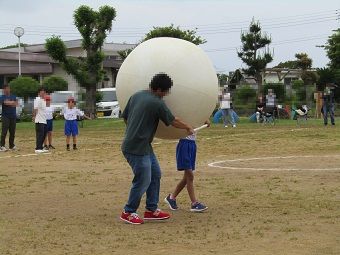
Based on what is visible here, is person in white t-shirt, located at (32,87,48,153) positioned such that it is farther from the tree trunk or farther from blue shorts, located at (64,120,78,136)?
the tree trunk

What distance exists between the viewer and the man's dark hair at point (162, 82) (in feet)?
26.8

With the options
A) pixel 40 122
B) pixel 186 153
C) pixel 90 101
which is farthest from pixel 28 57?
pixel 186 153

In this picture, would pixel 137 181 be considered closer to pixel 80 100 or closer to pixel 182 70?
pixel 182 70

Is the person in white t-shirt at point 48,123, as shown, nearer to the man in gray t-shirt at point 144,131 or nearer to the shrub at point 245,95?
the man in gray t-shirt at point 144,131

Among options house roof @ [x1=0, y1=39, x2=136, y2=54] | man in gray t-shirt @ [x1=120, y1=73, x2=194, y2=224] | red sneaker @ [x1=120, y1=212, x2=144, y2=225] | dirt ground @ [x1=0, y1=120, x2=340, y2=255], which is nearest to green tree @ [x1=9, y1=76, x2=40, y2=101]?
house roof @ [x1=0, y1=39, x2=136, y2=54]

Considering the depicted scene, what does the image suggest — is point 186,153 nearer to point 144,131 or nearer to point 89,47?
point 144,131

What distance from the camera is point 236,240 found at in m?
7.48

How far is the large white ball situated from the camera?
837cm

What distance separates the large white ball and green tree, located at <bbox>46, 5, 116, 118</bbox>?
35.3m

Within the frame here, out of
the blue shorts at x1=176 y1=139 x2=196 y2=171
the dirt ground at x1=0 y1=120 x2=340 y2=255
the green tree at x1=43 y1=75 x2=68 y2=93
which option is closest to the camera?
the dirt ground at x1=0 y1=120 x2=340 y2=255

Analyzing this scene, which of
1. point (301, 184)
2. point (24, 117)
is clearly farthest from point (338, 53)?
point (301, 184)

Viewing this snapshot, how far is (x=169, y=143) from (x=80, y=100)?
28208 millimetres

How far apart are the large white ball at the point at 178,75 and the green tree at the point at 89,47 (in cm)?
3533

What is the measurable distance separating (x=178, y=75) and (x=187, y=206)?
2.41m
